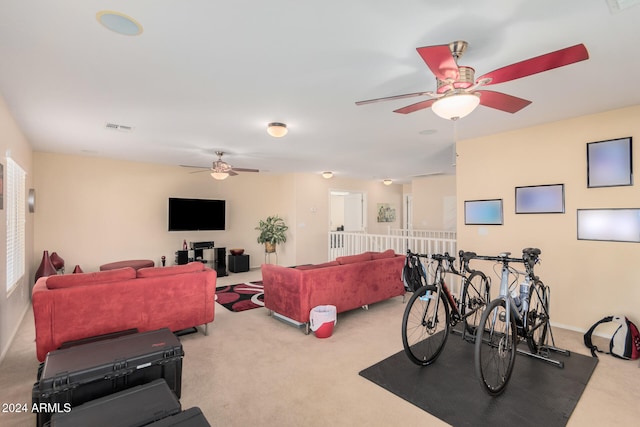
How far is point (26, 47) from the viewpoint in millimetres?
A: 2068

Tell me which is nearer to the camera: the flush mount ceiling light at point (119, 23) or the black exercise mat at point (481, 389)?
the flush mount ceiling light at point (119, 23)

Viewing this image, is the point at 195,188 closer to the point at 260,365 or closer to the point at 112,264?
the point at 112,264

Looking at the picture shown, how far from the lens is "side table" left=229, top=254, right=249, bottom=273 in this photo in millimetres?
7324

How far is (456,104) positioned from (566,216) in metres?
2.77

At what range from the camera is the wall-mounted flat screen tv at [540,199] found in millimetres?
3760

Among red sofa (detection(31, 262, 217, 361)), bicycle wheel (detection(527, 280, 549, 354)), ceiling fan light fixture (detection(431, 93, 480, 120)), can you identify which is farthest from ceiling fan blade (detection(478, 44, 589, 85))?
red sofa (detection(31, 262, 217, 361))

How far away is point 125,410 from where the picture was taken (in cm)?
167

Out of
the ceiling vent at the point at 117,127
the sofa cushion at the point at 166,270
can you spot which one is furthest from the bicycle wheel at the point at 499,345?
the ceiling vent at the point at 117,127

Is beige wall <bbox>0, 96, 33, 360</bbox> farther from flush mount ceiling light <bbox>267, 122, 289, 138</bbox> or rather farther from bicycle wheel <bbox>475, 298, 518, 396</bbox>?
bicycle wheel <bbox>475, 298, 518, 396</bbox>

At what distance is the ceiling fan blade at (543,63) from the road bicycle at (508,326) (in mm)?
1493

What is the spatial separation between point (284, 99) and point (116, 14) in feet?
4.94

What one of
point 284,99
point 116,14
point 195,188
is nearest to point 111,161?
point 195,188

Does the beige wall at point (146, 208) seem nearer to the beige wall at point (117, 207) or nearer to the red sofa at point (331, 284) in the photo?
the beige wall at point (117, 207)

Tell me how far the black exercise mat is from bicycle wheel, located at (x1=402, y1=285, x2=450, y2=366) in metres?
0.10
